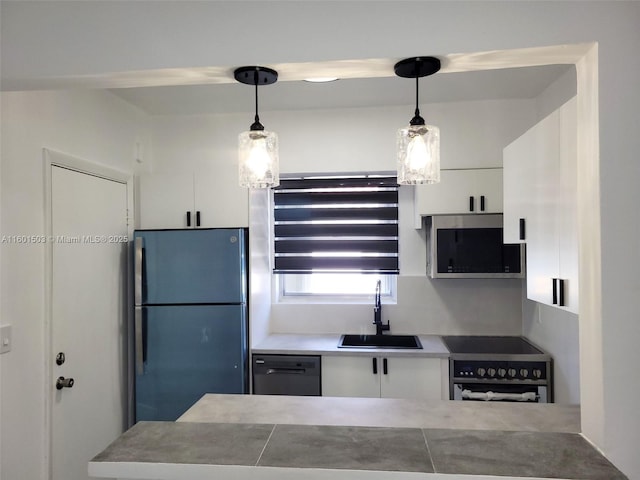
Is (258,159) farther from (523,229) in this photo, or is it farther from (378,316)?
(378,316)

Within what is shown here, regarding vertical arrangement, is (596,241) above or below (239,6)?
below

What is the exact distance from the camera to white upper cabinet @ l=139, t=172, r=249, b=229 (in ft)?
10.00

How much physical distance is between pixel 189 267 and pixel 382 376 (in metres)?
1.51

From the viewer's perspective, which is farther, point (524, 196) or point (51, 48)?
point (524, 196)

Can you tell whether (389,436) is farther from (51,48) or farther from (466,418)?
(51,48)

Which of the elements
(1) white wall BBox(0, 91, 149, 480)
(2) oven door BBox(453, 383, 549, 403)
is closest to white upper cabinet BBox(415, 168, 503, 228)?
(2) oven door BBox(453, 383, 549, 403)

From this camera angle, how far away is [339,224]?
138 inches

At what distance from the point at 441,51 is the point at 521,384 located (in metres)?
2.34

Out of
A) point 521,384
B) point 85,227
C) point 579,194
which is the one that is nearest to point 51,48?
point 85,227

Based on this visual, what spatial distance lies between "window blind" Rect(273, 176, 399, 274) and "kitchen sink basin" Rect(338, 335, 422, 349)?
529 mm

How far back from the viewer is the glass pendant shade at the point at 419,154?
1.35 m

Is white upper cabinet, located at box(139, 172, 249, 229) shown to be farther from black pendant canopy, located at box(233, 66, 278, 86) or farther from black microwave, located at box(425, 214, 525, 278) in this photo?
black pendant canopy, located at box(233, 66, 278, 86)

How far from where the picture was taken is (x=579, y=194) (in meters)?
1.22

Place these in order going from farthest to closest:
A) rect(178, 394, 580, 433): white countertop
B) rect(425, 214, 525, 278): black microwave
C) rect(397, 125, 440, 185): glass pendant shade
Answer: rect(425, 214, 525, 278): black microwave → rect(178, 394, 580, 433): white countertop → rect(397, 125, 440, 185): glass pendant shade
